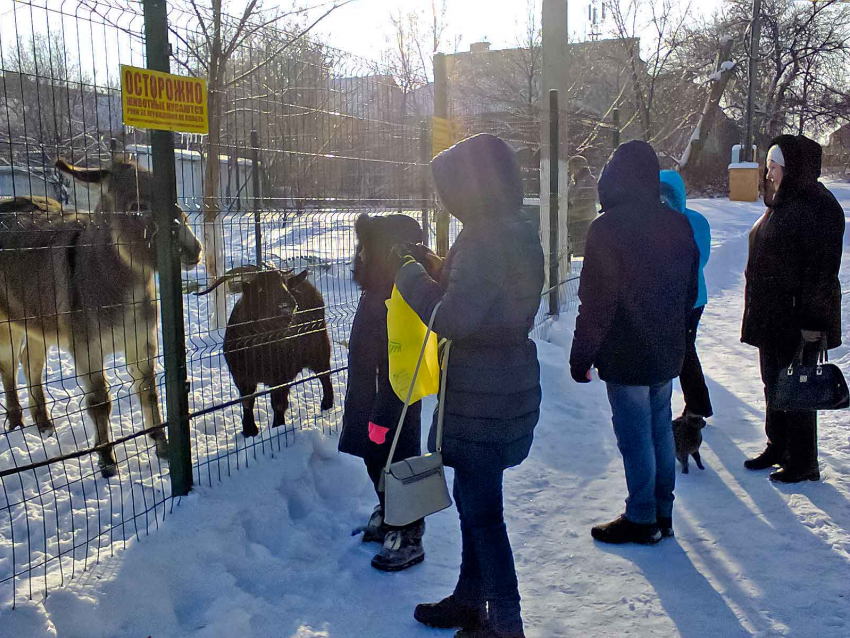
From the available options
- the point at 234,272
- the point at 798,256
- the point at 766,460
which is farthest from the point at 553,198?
the point at 234,272

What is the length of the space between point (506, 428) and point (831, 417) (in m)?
4.41

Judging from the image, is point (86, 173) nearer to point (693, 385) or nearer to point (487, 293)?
point (487, 293)

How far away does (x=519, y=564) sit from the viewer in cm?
377

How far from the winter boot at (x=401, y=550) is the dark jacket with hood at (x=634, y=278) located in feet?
3.96

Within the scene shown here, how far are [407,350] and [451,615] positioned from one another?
1.21 metres

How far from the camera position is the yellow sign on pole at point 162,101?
3400 millimetres

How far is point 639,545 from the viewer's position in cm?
391

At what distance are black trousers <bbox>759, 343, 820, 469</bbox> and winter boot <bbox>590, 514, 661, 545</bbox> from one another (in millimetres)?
1371

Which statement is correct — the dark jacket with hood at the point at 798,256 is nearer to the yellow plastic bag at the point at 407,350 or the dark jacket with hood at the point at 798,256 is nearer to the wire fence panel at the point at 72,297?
the yellow plastic bag at the point at 407,350

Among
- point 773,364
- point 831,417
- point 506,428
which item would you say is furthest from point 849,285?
point 506,428

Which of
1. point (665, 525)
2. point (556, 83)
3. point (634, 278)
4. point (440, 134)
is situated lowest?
point (665, 525)

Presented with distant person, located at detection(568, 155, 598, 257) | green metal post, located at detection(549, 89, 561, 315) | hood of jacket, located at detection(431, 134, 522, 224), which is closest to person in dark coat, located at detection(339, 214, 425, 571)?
hood of jacket, located at detection(431, 134, 522, 224)

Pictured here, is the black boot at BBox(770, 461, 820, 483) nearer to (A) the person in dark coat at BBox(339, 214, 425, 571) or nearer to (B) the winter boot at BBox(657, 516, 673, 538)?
(B) the winter boot at BBox(657, 516, 673, 538)

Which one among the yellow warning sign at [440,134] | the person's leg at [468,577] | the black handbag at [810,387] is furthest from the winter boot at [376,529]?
the yellow warning sign at [440,134]
